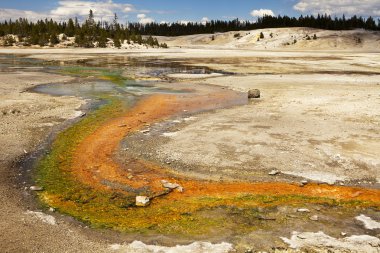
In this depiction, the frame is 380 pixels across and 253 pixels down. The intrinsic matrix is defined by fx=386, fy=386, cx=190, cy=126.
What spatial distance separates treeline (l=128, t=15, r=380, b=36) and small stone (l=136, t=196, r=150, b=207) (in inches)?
4777

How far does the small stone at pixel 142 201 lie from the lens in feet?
23.7

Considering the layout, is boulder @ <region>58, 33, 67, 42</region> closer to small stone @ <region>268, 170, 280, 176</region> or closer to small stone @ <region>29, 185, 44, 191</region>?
small stone @ <region>29, 185, 44, 191</region>

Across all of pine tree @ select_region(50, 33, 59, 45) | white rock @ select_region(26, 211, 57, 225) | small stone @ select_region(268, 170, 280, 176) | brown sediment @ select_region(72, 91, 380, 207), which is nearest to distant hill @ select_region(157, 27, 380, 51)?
pine tree @ select_region(50, 33, 59, 45)

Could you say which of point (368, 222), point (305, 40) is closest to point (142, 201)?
point (368, 222)

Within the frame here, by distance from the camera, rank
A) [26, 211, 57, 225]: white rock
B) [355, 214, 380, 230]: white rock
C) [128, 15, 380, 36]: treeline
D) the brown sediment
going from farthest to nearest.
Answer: [128, 15, 380, 36]: treeline, the brown sediment, [26, 211, 57, 225]: white rock, [355, 214, 380, 230]: white rock

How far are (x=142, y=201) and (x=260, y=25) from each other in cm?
13758

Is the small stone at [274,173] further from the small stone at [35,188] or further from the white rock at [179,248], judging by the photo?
the small stone at [35,188]

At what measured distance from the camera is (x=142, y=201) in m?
7.27

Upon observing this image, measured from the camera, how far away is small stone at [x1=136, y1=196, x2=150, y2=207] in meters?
7.22

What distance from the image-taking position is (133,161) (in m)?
9.56

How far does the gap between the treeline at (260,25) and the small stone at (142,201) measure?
398ft

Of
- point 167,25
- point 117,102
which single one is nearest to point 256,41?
point 167,25

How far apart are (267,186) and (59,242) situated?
171 inches

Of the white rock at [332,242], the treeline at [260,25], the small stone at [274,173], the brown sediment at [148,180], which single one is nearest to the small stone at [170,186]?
the brown sediment at [148,180]
